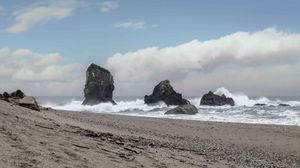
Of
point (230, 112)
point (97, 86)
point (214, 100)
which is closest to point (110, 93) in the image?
point (97, 86)

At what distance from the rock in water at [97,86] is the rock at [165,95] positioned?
7.35 meters

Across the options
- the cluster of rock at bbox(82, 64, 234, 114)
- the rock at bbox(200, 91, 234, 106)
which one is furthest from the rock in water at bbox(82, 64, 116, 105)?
the rock at bbox(200, 91, 234, 106)

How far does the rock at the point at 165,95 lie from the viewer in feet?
221

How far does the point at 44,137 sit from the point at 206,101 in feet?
195

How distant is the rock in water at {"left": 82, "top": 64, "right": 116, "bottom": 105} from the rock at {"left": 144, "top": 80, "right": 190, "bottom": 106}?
7.35 meters

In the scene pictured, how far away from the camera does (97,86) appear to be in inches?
2852

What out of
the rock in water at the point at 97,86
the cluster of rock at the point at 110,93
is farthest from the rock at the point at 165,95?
the rock in water at the point at 97,86

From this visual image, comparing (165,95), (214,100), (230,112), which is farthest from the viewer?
(165,95)

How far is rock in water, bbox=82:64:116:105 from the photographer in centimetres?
7169

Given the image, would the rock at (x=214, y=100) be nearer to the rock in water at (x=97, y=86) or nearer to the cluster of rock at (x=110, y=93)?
the cluster of rock at (x=110, y=93)

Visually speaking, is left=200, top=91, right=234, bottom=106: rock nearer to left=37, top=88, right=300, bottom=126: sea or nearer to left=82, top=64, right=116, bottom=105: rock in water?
left=37, top=88, right=300, bottom=126: sea

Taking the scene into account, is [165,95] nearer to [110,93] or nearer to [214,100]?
[214,100]

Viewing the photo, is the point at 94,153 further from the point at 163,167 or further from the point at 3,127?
the point at 3,127

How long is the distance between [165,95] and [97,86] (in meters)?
12.3
